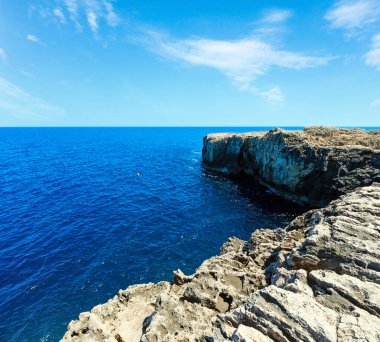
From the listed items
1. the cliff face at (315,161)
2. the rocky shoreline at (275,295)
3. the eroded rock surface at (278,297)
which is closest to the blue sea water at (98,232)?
the cliff face at (315,161)

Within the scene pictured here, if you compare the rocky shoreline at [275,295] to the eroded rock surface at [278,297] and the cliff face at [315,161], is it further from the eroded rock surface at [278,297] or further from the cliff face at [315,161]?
the cliff face at [315,161]

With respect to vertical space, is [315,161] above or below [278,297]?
below

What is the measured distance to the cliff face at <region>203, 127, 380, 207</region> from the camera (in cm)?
4512

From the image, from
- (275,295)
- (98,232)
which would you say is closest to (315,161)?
(98,232)

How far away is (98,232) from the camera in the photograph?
40062mm

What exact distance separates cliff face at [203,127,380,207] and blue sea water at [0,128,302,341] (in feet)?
15.5

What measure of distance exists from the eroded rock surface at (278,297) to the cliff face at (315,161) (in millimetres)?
23944

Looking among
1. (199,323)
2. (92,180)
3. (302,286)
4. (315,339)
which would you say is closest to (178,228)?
(199,323)

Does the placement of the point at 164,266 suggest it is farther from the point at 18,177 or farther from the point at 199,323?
the point at 18,177

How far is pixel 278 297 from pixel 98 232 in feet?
110

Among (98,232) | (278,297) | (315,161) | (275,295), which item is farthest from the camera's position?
(315,161)

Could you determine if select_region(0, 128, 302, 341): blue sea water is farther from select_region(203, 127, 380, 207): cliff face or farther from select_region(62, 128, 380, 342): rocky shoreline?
select_region(62, 128, 380, 342): rocky shoreline

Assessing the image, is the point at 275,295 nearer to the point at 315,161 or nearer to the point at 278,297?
the point at 278,297

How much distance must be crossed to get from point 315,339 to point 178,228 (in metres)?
31.9
